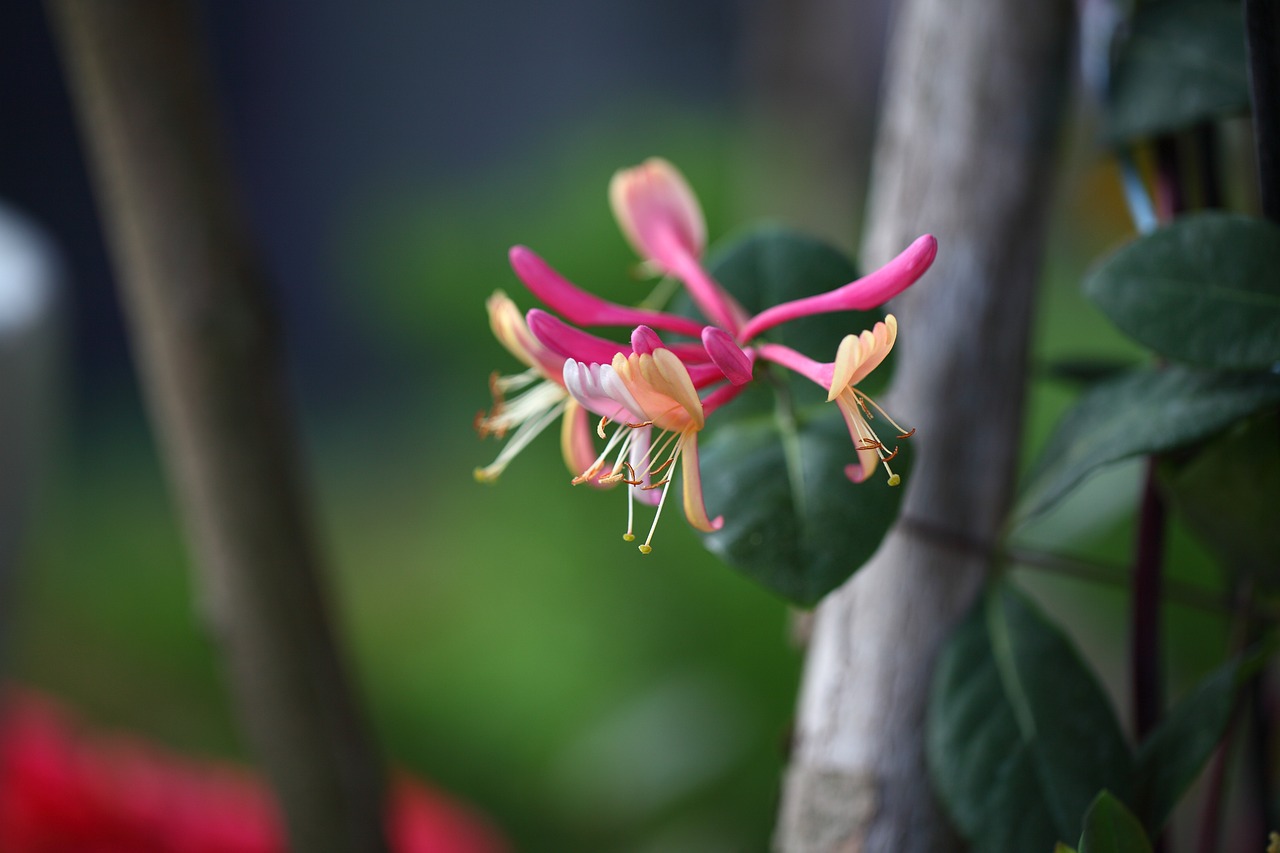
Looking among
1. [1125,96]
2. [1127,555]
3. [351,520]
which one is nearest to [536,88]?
[351,520]

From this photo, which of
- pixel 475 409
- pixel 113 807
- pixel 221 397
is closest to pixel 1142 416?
pixel 221 397

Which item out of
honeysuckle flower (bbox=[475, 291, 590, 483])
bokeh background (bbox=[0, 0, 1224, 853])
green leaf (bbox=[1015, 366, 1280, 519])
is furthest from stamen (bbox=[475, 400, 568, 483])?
bokeh background (bbox=[0, 0, 1224, 853])

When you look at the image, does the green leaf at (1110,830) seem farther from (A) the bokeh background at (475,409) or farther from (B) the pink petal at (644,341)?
(A) the bokeh background at (475,409)

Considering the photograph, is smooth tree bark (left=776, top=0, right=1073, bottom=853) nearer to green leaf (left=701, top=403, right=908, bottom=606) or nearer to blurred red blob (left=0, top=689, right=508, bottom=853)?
green leaf (left=701, top=403, right=908, bottom=606)

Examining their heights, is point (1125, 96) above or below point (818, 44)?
below

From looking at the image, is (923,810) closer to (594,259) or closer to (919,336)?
(919,336)
